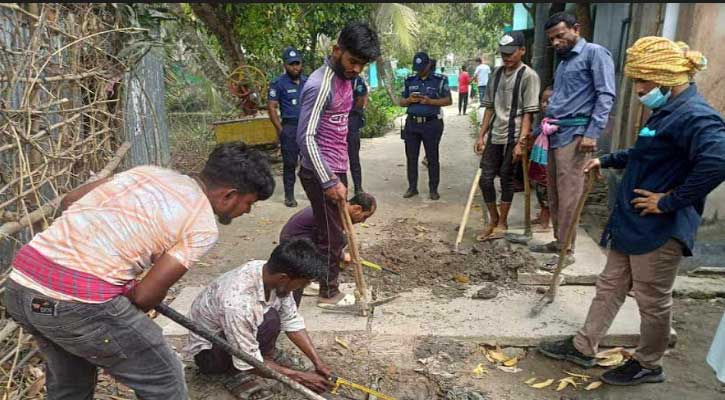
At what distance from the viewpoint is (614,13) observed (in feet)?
25.9

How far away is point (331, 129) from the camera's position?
147 inches

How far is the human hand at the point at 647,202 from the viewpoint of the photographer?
273 centimetres

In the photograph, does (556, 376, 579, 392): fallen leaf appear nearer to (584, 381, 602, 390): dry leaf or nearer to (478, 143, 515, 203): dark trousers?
(584, 381, 602, 390): dry leaf

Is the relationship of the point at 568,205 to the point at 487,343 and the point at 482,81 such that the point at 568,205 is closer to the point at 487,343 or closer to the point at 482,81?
the point at 487,343

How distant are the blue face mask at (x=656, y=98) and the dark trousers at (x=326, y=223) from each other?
1990 mm

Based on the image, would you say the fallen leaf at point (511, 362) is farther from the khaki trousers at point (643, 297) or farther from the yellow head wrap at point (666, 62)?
the yellow head wrap at point (666, 62)

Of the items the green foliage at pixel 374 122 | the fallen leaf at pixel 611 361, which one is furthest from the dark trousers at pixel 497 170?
the green foliage at pixel 374 122

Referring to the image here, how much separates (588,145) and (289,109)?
384 centimetres

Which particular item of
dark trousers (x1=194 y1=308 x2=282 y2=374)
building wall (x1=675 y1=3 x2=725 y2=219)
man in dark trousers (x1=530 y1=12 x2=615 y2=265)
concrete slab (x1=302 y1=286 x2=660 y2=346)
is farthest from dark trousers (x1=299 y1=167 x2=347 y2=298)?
building wall (x1=675 y1=3 x2=725 y2=219)

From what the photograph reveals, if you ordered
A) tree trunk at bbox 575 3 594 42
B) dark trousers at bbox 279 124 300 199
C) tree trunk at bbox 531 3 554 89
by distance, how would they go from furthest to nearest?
tree trunk at bbox 531 3 554 89
tree trunk at bbox 575 3 594 42
dark trousers at bbox 279 124 300 199

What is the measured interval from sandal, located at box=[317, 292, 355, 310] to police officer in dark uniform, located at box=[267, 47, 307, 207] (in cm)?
291

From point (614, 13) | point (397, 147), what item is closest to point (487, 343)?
point (614, 13)

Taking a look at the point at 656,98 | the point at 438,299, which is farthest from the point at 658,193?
the point at 438,299

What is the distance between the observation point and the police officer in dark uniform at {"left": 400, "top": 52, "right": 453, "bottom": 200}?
680 cm
